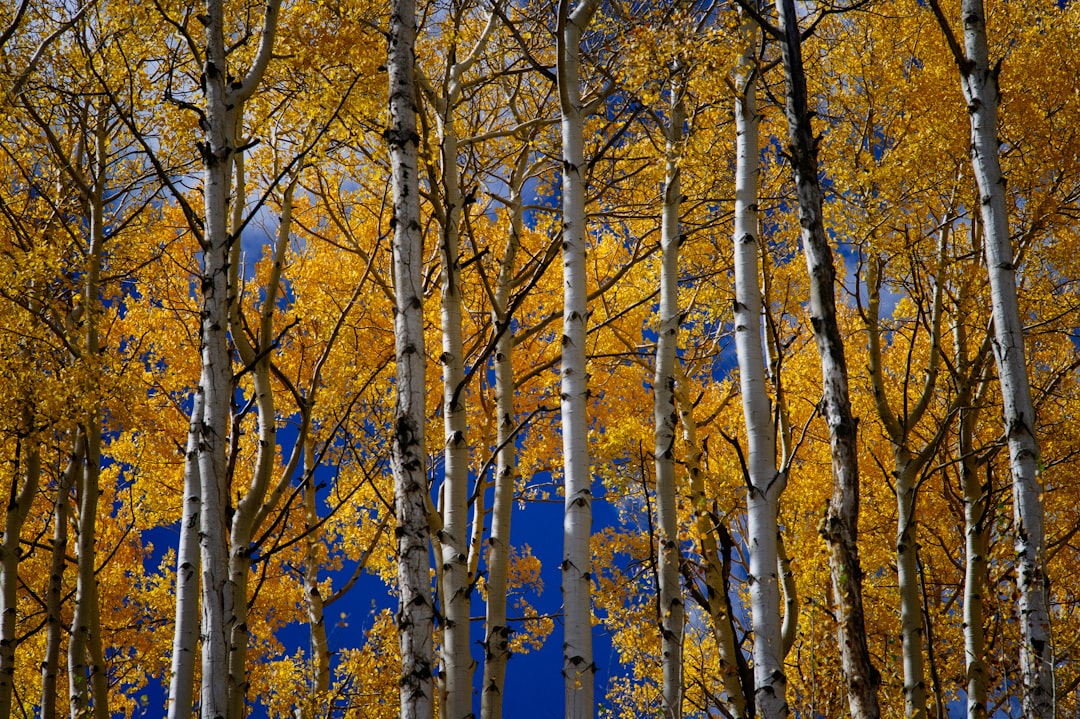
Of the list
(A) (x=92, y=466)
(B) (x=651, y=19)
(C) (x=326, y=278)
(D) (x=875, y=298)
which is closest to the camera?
(B) (x=651, y=19)

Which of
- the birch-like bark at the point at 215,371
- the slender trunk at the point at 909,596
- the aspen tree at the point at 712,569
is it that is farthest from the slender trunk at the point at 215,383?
the slender trunk at the point at 909,596

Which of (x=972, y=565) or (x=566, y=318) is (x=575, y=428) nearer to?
(x=566, y=318)

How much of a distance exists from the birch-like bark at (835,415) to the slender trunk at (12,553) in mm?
6045

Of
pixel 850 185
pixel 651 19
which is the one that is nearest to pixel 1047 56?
pixel 850 185

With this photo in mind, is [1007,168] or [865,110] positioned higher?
[865,110]

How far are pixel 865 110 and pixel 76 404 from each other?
784 centimetres

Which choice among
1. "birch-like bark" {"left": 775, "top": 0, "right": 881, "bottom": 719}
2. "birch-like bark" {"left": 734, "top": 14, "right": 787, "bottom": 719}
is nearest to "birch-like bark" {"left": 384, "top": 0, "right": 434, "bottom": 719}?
"birch-like bark" {"left": 734, "top": 14, "right": 787, "bottom": 719}

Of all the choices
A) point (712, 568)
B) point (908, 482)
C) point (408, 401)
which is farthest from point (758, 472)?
point (908, 482)

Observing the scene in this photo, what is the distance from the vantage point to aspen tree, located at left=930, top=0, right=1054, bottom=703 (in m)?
4.32

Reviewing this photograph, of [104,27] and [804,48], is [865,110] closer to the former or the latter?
[804,48]

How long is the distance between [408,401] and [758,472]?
190 cm

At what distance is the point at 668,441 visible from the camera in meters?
6.50

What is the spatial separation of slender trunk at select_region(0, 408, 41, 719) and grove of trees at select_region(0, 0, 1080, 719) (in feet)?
0.11

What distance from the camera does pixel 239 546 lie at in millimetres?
6160
